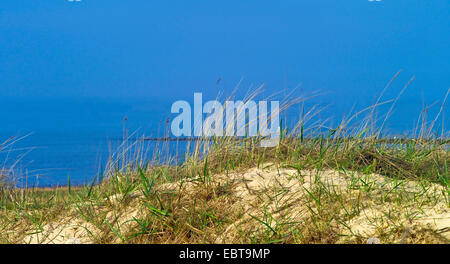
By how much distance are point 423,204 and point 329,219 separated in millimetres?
764

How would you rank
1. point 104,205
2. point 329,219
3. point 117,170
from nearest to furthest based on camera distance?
point 329,219, point 104,205, point 117,170

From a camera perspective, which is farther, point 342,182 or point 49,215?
point 49,215

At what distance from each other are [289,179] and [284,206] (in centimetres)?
45

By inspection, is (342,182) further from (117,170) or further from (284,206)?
(117,170)

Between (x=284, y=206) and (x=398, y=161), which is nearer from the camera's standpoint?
(x=284, y=206)

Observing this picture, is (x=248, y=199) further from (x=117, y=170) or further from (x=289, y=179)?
(x=117, y=170)

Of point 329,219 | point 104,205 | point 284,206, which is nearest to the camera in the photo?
point 329,219

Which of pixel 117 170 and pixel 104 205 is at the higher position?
pixel 117 170

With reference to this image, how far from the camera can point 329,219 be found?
12.3ft

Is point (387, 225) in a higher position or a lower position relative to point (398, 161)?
lower
